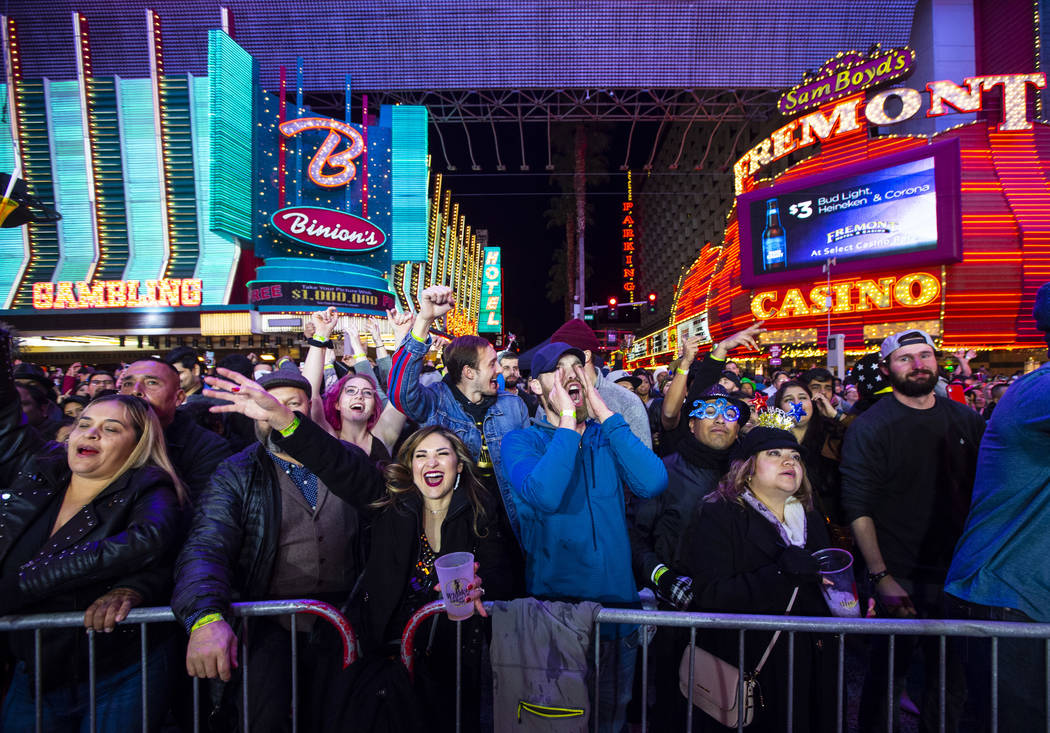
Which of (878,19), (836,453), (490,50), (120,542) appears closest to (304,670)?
(120,542)

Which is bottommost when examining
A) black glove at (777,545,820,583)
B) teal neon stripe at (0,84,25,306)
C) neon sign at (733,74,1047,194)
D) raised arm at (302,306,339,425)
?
black glove at (777,545,820,583)

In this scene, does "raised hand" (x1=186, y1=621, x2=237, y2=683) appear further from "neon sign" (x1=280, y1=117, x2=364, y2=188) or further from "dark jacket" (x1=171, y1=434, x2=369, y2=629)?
"neon sign" (x1=280, y1=117, x2=364, y2=188)

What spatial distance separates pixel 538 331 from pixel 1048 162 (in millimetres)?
54902

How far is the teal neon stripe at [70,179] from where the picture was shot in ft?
64.0

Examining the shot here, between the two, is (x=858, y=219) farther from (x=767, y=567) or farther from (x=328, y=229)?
(x=767, y=567)

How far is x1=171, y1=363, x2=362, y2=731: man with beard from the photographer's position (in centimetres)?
210

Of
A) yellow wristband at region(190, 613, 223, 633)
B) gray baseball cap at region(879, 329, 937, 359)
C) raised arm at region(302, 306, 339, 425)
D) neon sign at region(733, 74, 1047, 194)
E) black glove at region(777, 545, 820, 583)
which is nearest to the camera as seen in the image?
yellow wristband at region(190, 613, 223, 633)

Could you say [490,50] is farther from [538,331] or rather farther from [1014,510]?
[538,331]

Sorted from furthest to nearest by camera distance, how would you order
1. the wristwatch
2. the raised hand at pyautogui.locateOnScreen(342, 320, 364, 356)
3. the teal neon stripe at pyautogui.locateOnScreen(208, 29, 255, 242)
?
the teal neon stripe at pyautogui.locateOnScreen(208, 29, 255, 242) < the raised hand at pyautogui.locateOnScreen(342, 320, 364, 356) < the wristwatch

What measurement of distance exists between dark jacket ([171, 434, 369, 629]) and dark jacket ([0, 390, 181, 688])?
0.44ft

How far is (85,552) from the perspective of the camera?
6.88ft

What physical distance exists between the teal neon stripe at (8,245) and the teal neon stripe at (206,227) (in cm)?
641

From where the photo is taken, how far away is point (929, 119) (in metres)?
19.0

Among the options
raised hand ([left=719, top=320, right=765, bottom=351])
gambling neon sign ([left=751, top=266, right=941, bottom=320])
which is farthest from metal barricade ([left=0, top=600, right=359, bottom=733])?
gambling neon sign ([left=751, top=266, right=941, bottom=320])
